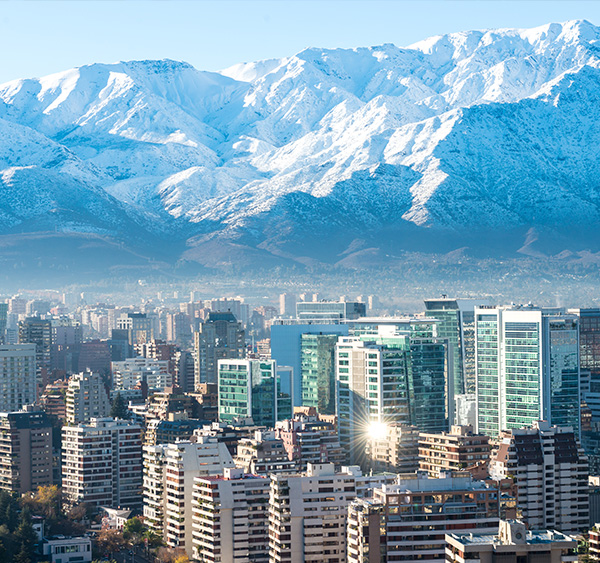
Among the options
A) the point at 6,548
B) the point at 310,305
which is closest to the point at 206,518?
the point at 6,548

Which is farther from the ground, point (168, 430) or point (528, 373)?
point (528, 373)

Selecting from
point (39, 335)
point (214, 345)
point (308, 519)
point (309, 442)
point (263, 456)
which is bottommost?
point (308, 519)

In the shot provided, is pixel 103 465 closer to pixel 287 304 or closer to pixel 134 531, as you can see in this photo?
pixel 134 531

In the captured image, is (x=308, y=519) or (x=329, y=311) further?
(x=329, y=311)

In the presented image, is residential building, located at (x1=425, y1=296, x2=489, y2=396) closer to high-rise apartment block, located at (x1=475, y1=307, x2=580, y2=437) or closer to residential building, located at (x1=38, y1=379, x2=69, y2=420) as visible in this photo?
high-rise apartment block, located at (x1=475, y1=307, x2=580, y2=437)

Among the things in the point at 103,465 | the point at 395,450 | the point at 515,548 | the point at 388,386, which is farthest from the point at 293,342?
the point at 515,548

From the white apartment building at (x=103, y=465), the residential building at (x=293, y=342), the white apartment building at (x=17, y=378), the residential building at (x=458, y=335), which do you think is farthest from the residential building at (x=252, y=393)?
the white apartment building at (x=17, y=378)

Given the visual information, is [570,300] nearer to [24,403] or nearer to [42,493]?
[24,403]

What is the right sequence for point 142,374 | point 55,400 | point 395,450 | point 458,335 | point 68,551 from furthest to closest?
1. point 142,374
2. point 458,335
3. point 55,400
4. point 395,450
5. point 68,551
